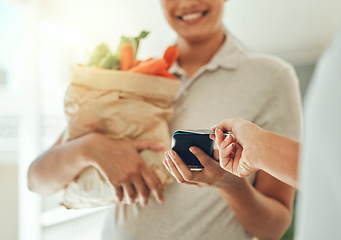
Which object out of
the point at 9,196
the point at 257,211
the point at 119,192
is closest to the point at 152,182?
the point at 119,192

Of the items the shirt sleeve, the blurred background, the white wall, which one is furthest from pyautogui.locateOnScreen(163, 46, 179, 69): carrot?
the white wall

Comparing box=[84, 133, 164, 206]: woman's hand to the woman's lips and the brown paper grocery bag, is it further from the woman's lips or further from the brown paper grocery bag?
the woman's lips

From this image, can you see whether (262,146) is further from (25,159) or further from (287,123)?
(25,159)

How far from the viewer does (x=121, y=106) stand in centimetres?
41

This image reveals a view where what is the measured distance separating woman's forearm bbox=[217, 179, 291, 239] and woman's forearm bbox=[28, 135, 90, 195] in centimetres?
19

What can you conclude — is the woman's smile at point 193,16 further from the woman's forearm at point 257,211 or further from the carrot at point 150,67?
the woman's forearm at point 257,211

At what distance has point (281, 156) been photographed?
0.19m

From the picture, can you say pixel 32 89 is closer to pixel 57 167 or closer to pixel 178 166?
pixel 57 167

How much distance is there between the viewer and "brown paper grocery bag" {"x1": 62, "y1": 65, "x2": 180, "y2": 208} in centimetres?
40

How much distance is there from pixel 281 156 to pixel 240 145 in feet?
0.12

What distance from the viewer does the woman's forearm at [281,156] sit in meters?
0.19

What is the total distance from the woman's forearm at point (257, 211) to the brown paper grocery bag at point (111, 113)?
0.10m

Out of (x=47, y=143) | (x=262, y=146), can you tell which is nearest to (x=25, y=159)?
(x=47, y=143)

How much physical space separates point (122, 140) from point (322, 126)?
33 centimetres
